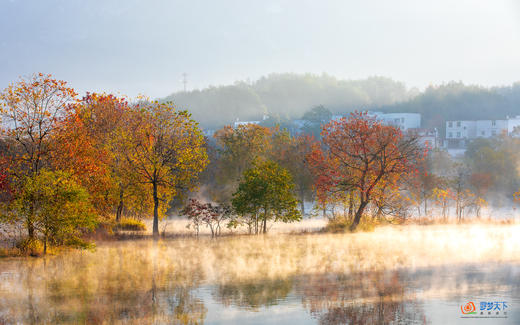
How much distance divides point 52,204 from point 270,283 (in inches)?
459

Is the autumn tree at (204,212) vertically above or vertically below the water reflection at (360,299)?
above

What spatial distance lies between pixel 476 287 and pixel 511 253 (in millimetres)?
9307

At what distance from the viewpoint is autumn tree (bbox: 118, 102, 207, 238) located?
113ft

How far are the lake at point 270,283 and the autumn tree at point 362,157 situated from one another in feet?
15.3

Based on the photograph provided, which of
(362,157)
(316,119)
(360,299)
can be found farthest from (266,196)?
(316,119)

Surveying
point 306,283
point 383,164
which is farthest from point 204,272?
point 383,164

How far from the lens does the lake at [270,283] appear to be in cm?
1541

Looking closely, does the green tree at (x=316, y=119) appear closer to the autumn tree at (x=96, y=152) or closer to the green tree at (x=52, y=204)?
the autumn tree at (x=96, y=152)

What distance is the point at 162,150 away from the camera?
1385 inches

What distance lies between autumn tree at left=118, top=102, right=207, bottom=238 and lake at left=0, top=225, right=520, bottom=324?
5.03m

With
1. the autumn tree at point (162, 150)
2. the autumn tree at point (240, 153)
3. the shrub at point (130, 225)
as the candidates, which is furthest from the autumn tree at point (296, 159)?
the autumn tree at point (162, 150)

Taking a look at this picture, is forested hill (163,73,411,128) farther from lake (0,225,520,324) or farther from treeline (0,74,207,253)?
lake (0,225,520,324)

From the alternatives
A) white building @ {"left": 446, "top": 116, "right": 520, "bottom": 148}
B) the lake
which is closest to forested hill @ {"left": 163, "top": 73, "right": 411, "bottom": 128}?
white building @ {"left": 446, "top": 116, "right": 520, "bottom": 148}

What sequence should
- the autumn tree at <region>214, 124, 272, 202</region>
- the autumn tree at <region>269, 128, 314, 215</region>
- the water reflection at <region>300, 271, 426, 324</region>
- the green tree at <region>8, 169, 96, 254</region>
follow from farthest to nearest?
the autumn tree at <region>269, 128, 314, 215</region> → the autumn tree at <region>214, 124, 272, 202</region> → the green tree at <region>8, 169, 96, 254</region> → the water reflection at <region>300, 271, 426, 324</region>
